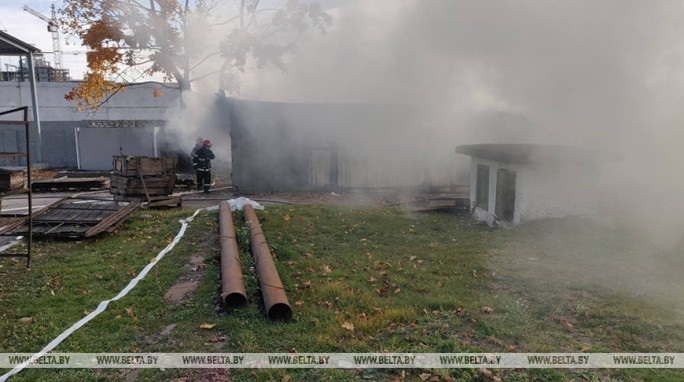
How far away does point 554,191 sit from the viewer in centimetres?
878

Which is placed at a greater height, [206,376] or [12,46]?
[12,46]

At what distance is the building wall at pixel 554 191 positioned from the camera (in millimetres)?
8664

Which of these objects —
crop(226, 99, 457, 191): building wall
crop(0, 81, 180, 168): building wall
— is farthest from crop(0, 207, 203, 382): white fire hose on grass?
crop(0, 81, 180, 168): building wall

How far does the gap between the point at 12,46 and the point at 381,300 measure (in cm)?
1079

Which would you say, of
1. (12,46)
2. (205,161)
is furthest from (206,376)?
(205,161)

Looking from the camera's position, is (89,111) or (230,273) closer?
(230,273)

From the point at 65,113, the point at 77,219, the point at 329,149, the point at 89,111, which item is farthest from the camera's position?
the point at 65,113

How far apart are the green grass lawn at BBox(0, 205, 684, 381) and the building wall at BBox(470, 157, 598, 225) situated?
44 cm

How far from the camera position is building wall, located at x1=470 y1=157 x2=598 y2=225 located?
866cm

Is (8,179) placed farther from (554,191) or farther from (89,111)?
(89,111)

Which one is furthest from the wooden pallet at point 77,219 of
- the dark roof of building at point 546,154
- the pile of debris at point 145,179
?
the dark roof of building at point 546,154

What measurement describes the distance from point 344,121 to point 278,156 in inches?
98.2

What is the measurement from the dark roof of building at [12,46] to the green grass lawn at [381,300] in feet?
16.1

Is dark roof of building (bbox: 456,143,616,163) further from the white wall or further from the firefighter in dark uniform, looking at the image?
the white wall
